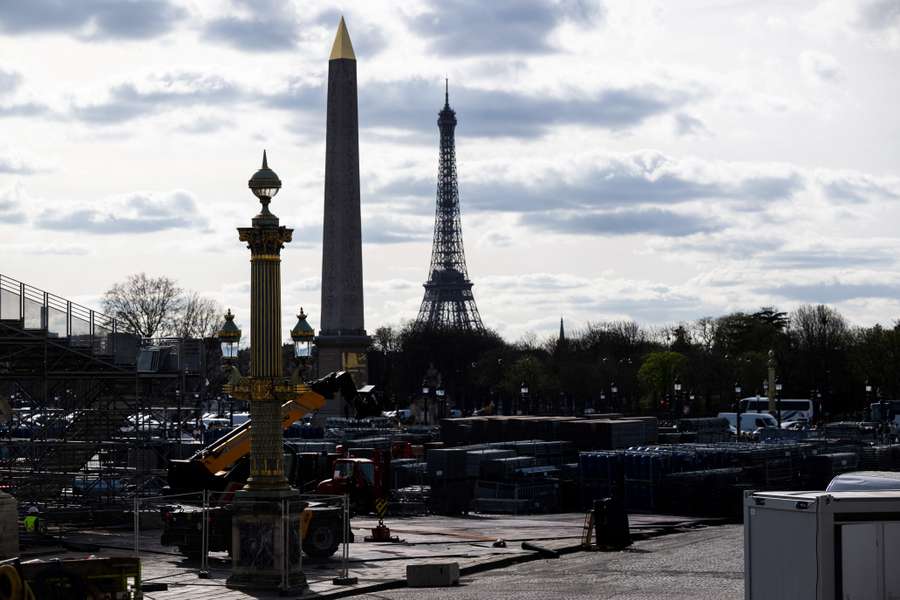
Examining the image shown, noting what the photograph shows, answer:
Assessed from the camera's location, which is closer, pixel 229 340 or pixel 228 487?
pixel 229 340

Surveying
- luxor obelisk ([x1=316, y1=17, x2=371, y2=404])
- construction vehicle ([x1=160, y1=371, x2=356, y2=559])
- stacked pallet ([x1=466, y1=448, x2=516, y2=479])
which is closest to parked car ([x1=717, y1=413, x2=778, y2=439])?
luxor obelisk ([x1=316, y1=17, x2=371, y2=404])

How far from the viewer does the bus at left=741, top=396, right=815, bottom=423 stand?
350ft

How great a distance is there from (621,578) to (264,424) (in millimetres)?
6835

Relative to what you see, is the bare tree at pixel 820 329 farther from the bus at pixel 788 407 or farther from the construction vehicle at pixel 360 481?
the construction vehicle at pixel 360 481

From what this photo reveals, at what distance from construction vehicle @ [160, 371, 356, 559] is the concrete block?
231 centimetres

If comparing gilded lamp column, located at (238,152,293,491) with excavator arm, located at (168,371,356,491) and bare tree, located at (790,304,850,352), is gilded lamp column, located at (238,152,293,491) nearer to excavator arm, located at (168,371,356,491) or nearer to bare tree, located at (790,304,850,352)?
excavator arm, located at (168,371,356,491)

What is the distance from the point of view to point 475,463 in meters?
45.8

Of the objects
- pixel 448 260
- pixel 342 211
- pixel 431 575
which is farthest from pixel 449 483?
pixel 448 260

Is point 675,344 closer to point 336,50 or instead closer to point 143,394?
point 336,50

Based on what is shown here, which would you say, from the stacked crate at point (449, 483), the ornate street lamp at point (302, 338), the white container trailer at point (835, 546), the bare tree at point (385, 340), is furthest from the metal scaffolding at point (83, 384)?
the bare tree at point (385, 340)

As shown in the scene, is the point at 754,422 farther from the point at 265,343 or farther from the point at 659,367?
the point at 265,343

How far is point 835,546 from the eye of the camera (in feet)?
55.3

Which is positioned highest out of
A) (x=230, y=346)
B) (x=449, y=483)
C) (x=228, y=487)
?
(x=230, y=346)

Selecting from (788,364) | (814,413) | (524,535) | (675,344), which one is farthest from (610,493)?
(675,344)
